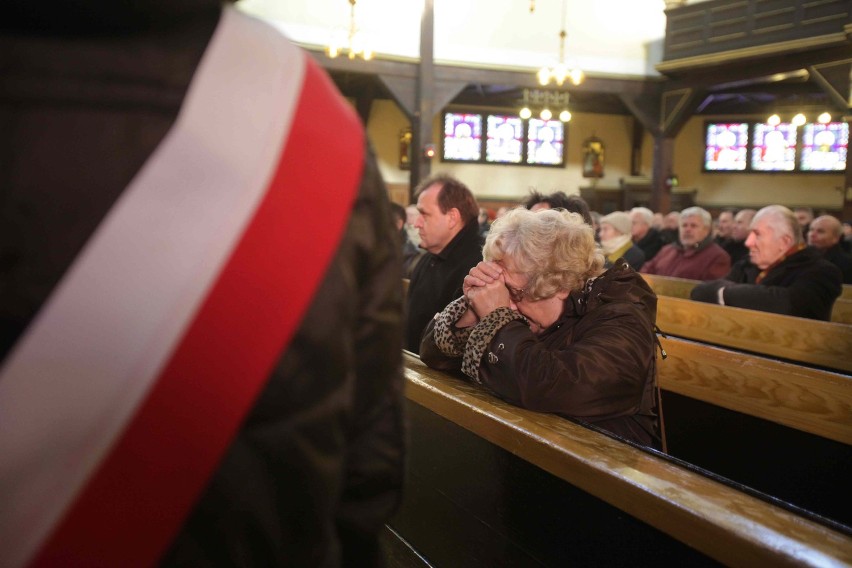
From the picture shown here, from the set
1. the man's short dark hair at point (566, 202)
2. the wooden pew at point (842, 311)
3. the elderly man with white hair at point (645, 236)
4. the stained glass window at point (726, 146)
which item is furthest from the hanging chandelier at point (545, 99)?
Answer: the man's short dark hair at point (566, 202)

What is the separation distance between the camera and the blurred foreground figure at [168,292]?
0.62 meters

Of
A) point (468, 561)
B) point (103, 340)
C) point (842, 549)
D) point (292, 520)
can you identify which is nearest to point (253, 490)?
point (292, 520)

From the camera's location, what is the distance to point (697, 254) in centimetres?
716

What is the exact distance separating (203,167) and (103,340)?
0.55 ft

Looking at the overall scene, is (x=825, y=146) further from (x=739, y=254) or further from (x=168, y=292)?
(x=168, y=292)

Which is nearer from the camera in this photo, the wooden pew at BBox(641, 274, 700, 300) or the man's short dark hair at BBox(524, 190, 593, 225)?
the man's short dark hair at BBox(524, 190, 593, 225)

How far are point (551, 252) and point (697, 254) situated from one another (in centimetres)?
511

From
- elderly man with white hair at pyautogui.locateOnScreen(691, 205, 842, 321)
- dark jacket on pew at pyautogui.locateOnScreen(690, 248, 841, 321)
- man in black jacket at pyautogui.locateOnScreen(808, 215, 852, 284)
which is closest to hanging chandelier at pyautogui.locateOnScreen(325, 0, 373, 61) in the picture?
man in black jacket at pyautogui.locateOnScreen(808, 215, 852, 284)

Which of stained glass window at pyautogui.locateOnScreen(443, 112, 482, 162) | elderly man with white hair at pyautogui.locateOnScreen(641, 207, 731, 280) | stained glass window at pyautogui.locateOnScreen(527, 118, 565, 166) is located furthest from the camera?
stained glass window at pyautogui.locateOnScreen(527, 118, 565, 166)

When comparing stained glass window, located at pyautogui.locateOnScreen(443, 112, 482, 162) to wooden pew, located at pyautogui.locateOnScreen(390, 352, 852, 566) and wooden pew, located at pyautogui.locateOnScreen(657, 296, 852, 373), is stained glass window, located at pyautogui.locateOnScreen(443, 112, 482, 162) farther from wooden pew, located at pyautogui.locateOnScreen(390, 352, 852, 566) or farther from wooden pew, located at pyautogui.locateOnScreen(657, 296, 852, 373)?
wooden pew, located at pyautogui.locateOnScreen(390, 352, 852, 566)

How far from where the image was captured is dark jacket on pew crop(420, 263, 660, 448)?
223cm

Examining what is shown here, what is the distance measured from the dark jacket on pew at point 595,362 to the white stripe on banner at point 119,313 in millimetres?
1669

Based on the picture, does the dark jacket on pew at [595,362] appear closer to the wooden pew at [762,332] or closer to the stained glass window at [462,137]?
the wooden pew at [762,332]

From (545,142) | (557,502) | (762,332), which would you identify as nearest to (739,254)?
(762,332)
